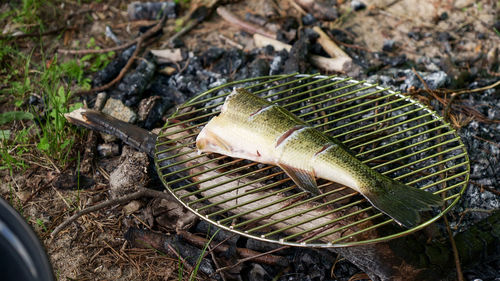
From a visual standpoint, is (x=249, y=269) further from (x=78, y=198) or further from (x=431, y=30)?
(x=431, y=30)

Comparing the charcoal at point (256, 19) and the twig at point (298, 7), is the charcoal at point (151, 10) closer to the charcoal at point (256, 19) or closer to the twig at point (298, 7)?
the charcoal at point (256, 19)

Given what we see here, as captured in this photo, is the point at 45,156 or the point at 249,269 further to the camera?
the point at 45,156

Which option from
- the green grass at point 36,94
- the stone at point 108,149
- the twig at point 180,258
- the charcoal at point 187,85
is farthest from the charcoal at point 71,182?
the charcoal at point 187,85

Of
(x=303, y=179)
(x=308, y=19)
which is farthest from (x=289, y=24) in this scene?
(x=303, y=179)

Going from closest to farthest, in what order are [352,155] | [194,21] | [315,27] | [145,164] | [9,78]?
[352,155] < [145,164] < [9,78] < [315,27] < [194,21]

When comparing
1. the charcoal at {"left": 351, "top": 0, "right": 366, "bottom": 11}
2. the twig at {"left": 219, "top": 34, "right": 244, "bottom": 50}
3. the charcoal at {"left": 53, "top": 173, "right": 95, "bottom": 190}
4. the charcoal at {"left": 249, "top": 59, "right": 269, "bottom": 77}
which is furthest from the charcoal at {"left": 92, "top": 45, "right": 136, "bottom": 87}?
the charcoal at {"left": 351, "top": 0, "right": 366, "bottom": 11}

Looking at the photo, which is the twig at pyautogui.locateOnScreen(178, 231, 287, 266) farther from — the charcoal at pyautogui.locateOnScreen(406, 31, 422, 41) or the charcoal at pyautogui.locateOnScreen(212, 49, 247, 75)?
the charcoal at pyautogui.locateOnScreen(406, 31, 422, 41)

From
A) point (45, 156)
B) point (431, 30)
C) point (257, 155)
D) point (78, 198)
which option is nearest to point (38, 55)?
point (45, 156)
